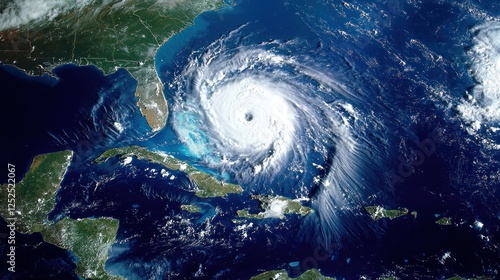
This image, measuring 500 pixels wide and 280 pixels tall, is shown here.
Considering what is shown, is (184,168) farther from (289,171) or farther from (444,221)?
(444,221)

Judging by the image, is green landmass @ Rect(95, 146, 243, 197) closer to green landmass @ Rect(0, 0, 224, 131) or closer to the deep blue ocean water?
the deep blue ocean water

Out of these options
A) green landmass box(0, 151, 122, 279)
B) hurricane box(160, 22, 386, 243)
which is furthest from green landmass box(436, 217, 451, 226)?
green landmass box(0, 151, 122, 279)

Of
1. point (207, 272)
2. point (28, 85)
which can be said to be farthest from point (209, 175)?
point (28, 85)

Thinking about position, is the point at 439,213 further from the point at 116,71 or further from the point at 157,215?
the point at 116,71

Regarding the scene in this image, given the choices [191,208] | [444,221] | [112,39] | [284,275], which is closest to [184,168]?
[191,208]

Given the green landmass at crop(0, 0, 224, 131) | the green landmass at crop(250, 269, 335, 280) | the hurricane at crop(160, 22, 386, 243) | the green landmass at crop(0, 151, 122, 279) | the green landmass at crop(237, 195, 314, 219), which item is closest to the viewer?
the green landmass at crop(0, 151, 122, 279)

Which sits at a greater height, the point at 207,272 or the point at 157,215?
the point at 157,215
